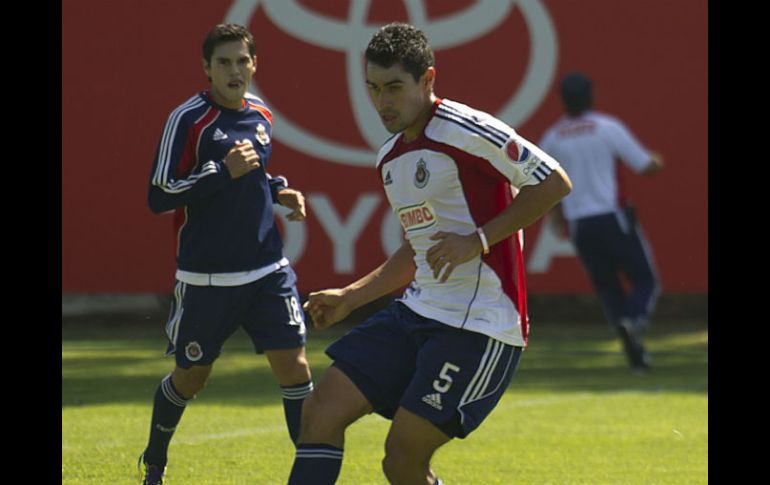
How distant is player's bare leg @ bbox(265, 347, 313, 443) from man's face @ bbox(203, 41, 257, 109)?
51.2 inches

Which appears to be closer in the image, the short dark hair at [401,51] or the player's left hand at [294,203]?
the short dark hair at [401,51]

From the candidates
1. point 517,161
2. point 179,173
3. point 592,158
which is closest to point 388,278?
point 517,161

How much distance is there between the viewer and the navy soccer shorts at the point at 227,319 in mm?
7938

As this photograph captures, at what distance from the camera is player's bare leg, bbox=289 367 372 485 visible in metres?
5.89

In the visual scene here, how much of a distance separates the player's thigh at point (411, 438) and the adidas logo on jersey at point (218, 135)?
256 cm

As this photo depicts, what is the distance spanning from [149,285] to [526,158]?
12811 millimetres

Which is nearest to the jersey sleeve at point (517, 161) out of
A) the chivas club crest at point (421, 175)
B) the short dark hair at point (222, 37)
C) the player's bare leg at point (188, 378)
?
the chivas club crest at point (421, 175)

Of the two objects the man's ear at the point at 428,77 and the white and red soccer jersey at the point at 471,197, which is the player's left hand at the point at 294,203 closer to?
the white and red soccer jersey at the point at 471,197

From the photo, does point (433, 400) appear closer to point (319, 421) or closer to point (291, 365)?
point (319, 421)

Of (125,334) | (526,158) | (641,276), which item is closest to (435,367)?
(526,158)

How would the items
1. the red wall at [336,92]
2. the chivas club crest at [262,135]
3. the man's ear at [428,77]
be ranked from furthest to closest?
1. the red wall at [336,92]
2. the chivas club crest at [262,135]
3. the man's ear at [428,77]

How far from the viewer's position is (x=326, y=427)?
5934 millimetres

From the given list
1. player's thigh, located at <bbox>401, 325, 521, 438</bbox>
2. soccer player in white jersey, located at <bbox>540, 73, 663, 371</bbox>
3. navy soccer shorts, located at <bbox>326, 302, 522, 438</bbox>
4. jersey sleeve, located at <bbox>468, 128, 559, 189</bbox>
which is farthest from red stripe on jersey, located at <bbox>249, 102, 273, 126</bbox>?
soccer player in white jersey, located at <bbox>540, 73, 663, 371</bbox>
